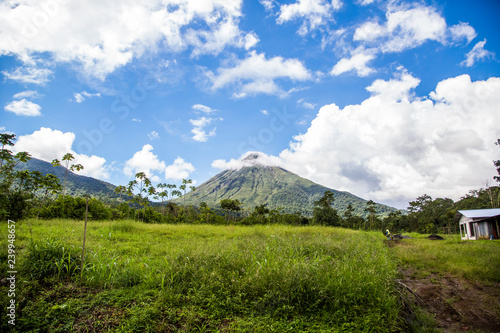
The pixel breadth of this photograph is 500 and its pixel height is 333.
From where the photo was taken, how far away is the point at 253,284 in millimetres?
3879

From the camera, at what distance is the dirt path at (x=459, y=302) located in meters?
4.06

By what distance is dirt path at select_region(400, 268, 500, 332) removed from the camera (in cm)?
406

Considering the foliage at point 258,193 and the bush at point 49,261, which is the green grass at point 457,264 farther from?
the foliage at point 258,193

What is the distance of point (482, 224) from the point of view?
67.7 ft

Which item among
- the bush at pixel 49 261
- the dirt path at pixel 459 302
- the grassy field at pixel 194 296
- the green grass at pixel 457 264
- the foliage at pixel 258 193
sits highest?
the foliage at pixel 258 193

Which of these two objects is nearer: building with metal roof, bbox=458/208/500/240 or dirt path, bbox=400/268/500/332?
dirt path, bbox=400/268/500/332

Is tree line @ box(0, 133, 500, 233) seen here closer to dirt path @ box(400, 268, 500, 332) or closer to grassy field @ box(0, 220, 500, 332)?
grassy field @ box(0, 220, 500, 332)

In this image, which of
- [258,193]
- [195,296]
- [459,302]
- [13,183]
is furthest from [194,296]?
[258,193]

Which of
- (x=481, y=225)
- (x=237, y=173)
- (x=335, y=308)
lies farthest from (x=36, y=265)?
(x=237, y=173)

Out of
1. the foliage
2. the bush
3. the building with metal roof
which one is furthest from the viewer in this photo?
the foliage

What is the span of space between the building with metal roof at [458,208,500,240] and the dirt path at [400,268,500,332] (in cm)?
1905

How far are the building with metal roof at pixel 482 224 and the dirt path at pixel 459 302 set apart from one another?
62.5 ft

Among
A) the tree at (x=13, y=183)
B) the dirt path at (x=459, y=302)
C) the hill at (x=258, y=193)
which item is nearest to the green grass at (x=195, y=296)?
the dirt path at (x=459, y=302)

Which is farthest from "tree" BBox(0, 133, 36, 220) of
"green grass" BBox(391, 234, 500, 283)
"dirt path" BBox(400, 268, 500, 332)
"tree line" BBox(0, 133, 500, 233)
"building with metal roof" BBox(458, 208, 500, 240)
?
"building with metal roof" BBox(458, 208, 500, 240)
